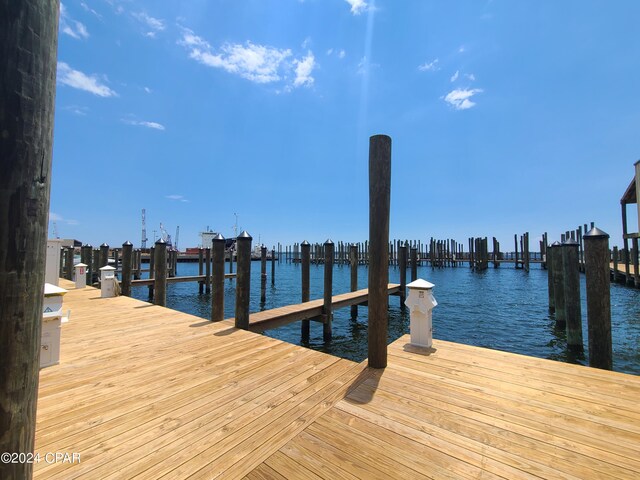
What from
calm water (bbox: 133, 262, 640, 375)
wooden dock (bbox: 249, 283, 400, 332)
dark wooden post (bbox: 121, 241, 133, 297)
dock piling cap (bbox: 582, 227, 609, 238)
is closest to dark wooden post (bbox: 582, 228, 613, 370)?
dock piling cap (bbox: 582, 227, 609, 238)

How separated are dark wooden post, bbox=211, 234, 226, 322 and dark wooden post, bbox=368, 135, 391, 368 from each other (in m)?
3.25

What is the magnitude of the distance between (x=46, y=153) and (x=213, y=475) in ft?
6.01

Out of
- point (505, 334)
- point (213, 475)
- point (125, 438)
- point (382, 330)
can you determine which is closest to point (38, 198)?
point (213, 475)

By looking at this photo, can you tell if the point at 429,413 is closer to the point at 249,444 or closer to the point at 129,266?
the point at 249,444

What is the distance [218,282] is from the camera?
5.40 m

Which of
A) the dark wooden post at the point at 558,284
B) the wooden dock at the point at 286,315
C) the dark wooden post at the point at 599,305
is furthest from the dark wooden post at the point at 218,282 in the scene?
the dark wooden post at the point at 558,284

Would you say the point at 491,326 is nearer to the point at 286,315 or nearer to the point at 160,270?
the point at 286,315

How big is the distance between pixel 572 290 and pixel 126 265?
11.0 m

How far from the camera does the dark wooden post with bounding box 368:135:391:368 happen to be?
3146mm

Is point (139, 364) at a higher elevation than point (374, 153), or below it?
below

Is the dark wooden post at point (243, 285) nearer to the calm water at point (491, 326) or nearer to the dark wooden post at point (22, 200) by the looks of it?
the calm water at point (491, 326)

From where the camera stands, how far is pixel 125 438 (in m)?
1.92

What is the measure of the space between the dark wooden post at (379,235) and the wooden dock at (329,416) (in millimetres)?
362

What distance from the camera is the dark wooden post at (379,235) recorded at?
315cm
